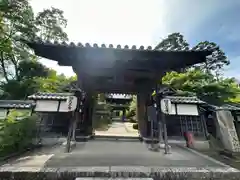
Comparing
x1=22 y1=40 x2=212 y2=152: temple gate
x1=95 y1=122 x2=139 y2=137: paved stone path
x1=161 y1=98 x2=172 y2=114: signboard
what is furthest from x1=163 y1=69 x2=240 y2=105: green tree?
x1=22 y1=40 x2=212 y2=152: temple gate

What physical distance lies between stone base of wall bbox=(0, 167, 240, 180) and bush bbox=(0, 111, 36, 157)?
2160 millimetres

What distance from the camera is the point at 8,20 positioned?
42.7ft

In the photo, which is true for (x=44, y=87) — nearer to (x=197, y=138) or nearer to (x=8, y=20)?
(x=8, y=20)

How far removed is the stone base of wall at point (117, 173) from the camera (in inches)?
112

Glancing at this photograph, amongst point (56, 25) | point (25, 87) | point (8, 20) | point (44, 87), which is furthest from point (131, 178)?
point (56, 25)

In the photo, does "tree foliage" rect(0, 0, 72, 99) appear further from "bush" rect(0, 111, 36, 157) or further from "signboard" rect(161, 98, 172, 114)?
"signboard" rect(161, 98, 172, 114)

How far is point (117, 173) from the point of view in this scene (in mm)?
2893

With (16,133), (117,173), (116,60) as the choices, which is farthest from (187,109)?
(16,133)

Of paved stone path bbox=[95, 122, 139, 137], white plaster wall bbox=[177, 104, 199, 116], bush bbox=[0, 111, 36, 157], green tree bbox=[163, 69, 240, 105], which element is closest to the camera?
bush bbox=[0, 111, 36, 157]

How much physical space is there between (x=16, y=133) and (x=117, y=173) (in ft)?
14.2

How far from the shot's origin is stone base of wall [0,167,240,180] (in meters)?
2.84

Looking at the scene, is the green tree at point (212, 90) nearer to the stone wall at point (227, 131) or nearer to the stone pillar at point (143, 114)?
the stone wall at point (227, 131)

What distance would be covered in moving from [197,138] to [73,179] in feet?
22.7

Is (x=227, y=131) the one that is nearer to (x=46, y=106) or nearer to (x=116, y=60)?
(x=116, y=60)
